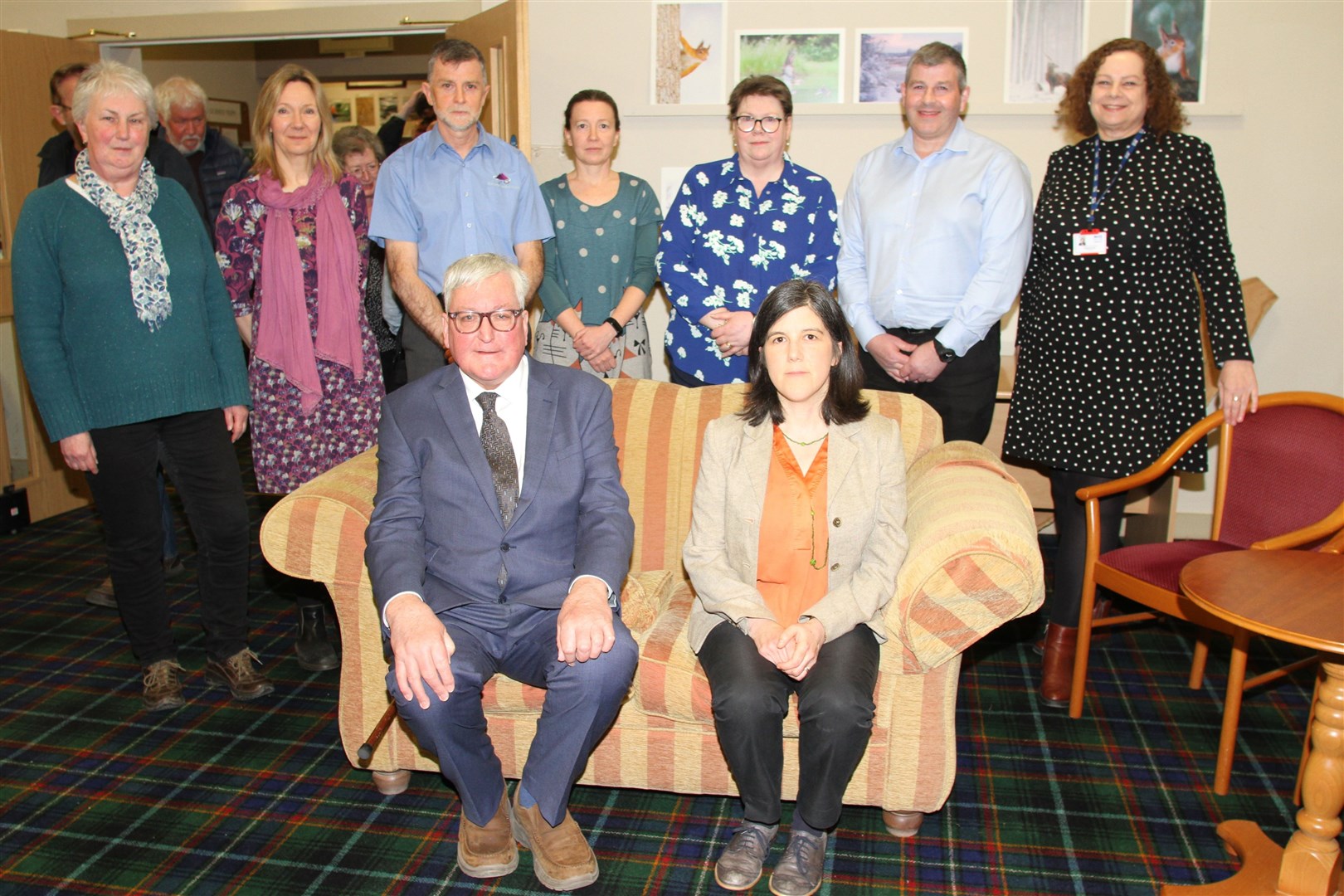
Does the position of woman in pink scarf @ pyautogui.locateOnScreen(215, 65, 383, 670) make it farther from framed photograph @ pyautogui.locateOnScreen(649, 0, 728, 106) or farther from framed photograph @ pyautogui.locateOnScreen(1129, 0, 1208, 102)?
framed photograph @ pyautogui.locateOnScreen(1129, 0, 1208, 102)

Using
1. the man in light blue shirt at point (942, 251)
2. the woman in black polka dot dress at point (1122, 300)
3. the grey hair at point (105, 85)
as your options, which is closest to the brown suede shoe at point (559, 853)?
the woman in black polka dot dress at point (1122, 300)

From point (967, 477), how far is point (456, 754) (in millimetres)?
1340

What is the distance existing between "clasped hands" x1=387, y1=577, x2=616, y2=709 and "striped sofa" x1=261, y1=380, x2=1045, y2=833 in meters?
0.25

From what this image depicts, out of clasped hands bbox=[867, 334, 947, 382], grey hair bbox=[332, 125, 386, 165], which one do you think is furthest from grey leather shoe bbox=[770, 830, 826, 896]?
grey hair bbox=[332, 125, 386, 165]

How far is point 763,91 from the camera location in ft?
10.2

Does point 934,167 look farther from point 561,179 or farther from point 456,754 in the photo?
point 456,754


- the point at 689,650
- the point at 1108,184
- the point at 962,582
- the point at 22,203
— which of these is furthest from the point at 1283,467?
the point at 22,203

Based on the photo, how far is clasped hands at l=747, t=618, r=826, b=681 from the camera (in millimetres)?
2199

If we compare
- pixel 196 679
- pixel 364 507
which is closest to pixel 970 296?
pixel 364 507

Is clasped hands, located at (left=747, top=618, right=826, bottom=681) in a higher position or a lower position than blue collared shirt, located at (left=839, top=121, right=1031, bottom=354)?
lower

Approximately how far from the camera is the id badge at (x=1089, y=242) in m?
2.97

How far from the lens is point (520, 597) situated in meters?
Result: 2.35

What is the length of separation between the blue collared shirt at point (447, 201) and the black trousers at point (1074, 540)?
1875 millimetres

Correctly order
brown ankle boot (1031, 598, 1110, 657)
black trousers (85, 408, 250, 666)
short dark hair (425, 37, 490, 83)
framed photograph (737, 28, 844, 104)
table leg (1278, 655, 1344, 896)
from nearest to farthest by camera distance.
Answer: table leg (1278, 655, 1344, 896)
black trousers (85, 408, 250, 666)
short dark hair (425, 37, 490, 83)
brown ankle boot (1031, 598, 1110, 657)
framed photograph (737, 28, 844, 104)
